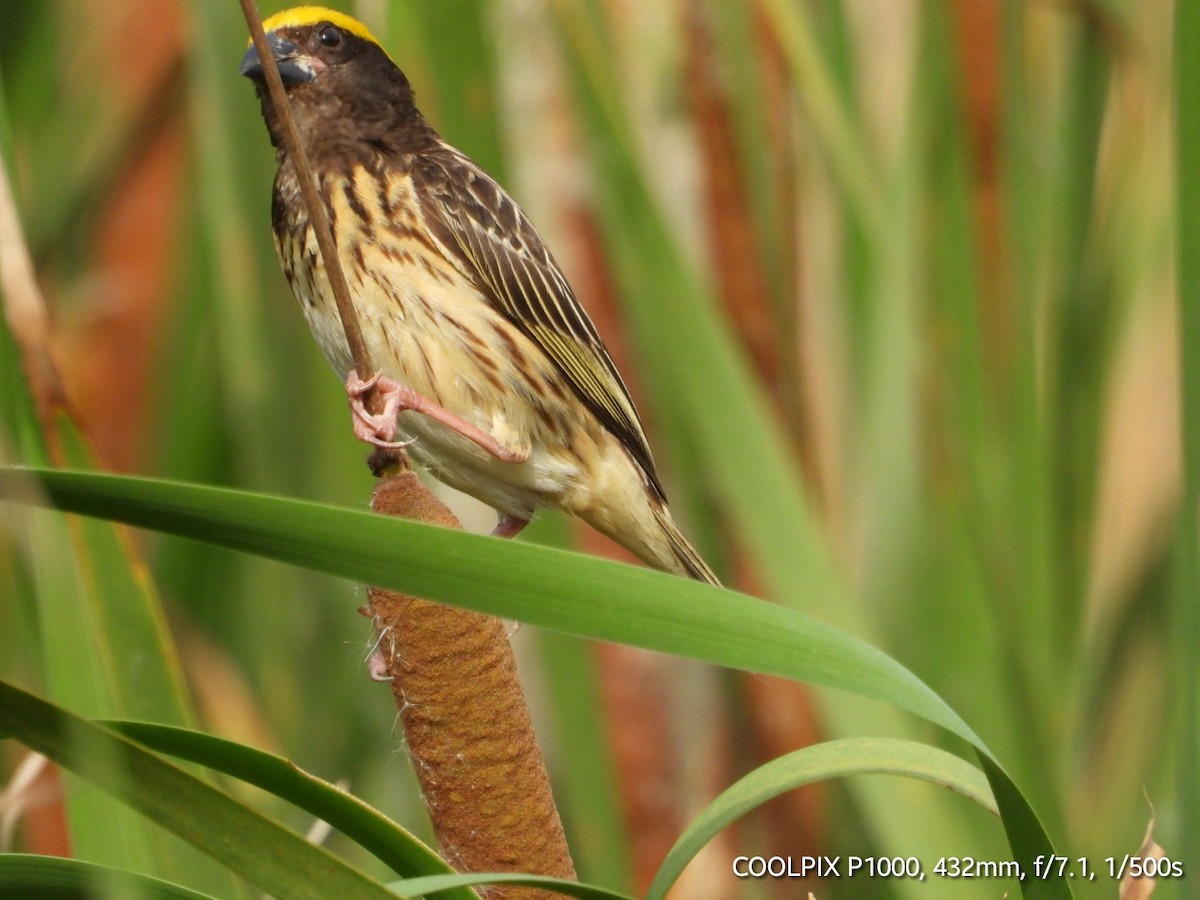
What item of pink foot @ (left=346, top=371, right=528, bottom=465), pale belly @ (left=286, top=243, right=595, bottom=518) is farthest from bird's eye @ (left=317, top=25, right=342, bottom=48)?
pink foot @ (left=346, top=371, right=528, bottom=465)

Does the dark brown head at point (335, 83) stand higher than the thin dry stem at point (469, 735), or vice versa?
the dark brown head at point (335, 83)

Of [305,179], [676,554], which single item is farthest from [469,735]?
[676,554]

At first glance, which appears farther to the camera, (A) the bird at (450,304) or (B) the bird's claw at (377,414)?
(A) the bird at (450,304)

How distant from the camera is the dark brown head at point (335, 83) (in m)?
2.04

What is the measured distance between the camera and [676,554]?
2307 millimetres

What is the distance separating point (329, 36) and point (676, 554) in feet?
3.32

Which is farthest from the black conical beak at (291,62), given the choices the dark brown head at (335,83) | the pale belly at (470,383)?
the pale belly at (470,383)

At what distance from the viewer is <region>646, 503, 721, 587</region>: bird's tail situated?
2.28 m

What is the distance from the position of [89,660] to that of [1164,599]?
1.80 meters

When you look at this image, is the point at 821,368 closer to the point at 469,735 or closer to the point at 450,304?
the point at 450,304

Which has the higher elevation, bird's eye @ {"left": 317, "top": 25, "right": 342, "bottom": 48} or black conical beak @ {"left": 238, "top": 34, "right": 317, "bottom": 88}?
bird's eye @ {"left": 317, "top": 25, "right": 342, "bottom": 48}

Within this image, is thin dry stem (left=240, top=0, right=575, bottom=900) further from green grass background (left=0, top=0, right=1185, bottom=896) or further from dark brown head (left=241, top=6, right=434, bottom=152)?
dark brown head (left=241, top=6, right=434, bottom=152)

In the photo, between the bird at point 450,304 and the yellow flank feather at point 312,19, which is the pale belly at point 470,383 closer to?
the bird at point 450,304

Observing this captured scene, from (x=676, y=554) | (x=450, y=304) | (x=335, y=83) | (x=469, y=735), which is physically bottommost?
(x=676, y=554)
